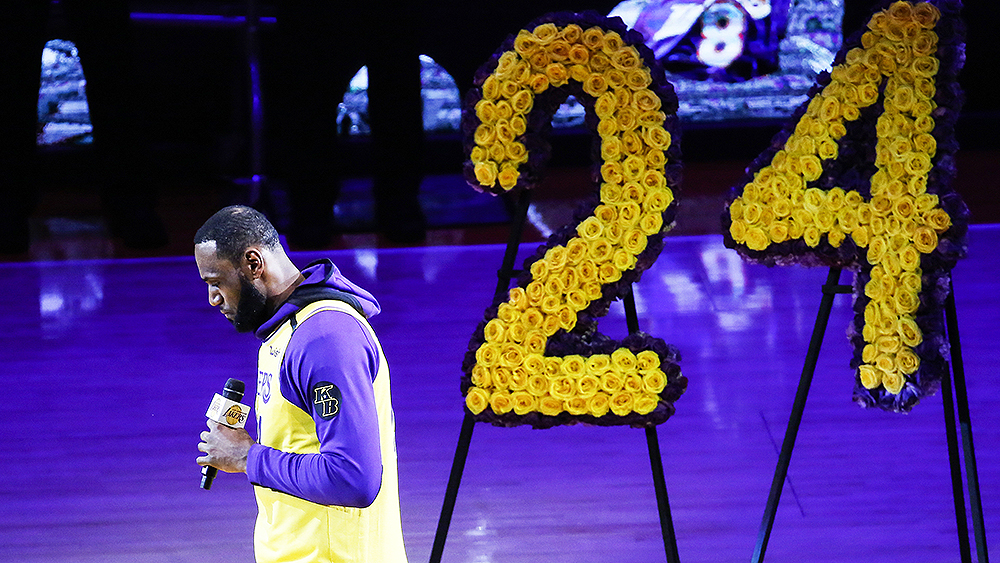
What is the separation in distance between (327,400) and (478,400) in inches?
43.6

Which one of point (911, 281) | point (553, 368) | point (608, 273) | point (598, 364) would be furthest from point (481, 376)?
point (911, 281)

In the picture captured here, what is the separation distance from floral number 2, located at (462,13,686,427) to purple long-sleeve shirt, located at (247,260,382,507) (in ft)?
3.30

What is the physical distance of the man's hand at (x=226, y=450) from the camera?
1.78 meters

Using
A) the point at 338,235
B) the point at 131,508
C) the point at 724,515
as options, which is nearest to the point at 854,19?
the point at 338,235

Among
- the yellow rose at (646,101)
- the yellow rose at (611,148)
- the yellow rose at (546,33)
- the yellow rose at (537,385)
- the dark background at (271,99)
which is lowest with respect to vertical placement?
the dark background at (271,99)

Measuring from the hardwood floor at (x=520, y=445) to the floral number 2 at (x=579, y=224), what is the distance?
2.17 ft

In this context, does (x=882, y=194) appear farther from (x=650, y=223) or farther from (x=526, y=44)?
(x=526, y=44)

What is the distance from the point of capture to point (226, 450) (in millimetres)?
1788

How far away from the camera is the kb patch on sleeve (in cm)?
165

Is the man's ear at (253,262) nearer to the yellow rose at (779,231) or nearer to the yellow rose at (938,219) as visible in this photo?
the yellow rose at (779,231)

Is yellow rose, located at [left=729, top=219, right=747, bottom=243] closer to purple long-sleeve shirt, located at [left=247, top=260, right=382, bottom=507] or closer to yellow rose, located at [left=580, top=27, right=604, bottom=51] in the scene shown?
yellow rose, located at [left=580, top=27, right=604, bottom=51]

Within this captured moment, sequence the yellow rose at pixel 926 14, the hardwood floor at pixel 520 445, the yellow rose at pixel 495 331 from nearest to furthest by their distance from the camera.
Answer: the yellow rose at pixel 926 14 → the yellow rose at pixel 495 331 → the hardwood floor at pixel 520 445

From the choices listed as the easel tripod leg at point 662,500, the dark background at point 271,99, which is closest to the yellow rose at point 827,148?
the easel tripod leg at point 662,500

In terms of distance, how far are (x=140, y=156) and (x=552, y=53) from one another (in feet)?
15.7
